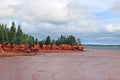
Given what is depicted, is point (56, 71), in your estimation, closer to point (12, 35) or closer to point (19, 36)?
point (12, 35)

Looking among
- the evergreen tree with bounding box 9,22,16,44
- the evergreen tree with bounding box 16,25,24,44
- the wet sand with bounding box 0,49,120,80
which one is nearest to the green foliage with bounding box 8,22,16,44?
the evergreen tree with bounding box 9,22,16,44

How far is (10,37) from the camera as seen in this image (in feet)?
570

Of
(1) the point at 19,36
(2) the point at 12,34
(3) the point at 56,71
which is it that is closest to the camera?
(3) the point at 56,71

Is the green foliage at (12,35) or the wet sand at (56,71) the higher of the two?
the green foliage at (12,35)

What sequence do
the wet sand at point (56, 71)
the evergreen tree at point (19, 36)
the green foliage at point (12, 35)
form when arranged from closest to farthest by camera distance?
the wet sand at point (56, 71) < the green foliage at point (12, 35) < the evergreen tree at point (19, 36)

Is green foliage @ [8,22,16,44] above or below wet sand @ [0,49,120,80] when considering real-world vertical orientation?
above

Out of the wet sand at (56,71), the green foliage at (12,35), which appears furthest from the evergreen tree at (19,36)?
the wet sand at (56,71)

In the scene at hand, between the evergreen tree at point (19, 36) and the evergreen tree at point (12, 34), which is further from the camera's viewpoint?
the evergreen tree at point (19, 36)

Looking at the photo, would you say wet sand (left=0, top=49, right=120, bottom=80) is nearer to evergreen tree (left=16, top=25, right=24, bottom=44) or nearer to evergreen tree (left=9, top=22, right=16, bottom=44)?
evergreen tree (left=9, top=22, right=16, bottom=44)

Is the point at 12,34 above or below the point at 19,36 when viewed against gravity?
above

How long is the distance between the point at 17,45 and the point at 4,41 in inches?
352

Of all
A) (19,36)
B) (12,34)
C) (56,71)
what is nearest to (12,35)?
(12,34)

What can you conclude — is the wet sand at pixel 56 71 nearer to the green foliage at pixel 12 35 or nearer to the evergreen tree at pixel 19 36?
the green foliage at pixel 12 35

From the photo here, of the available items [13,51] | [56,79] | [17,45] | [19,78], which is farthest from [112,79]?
[17,45]
